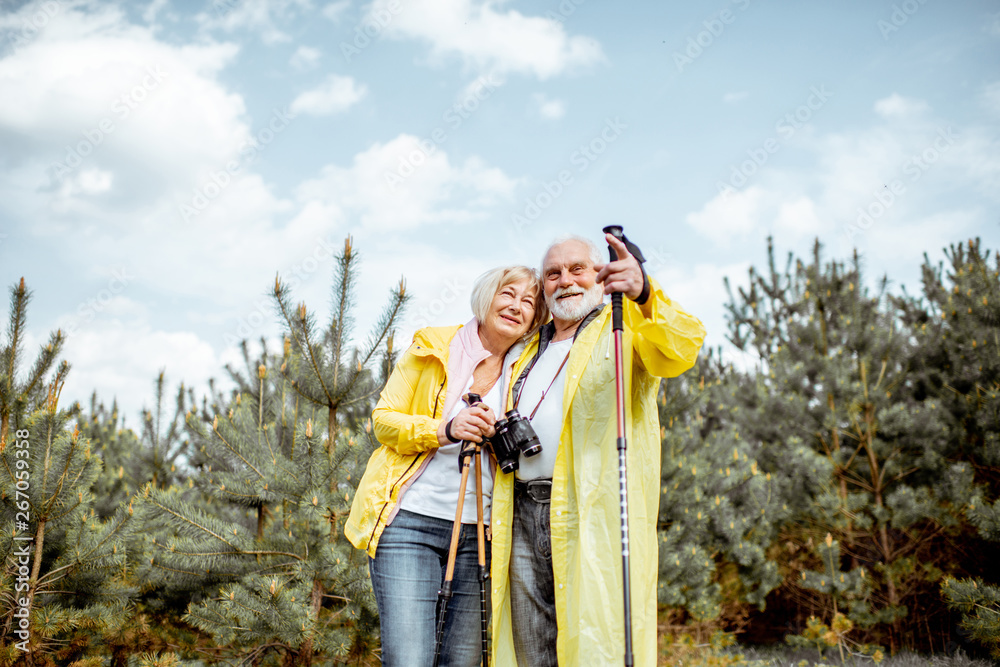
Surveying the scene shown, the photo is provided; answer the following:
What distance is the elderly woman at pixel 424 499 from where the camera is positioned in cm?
213

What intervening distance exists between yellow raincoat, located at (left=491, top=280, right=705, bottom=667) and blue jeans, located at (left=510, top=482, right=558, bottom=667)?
52mm

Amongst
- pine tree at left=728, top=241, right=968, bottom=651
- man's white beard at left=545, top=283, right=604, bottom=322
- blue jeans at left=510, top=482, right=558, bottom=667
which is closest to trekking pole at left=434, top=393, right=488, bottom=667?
blue jeans at left=510, top=482, right=558, bottom=667

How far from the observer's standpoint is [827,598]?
6.78 metres

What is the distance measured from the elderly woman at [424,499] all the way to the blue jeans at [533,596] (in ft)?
0.49

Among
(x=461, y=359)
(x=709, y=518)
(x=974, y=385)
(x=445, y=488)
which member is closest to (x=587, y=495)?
(x=445, y=488)

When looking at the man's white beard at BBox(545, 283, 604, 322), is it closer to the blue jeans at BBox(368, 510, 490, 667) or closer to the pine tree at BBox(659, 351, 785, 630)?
the blue jeans at BBox(368, 510, 490, 667)

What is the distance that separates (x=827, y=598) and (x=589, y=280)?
6.19m

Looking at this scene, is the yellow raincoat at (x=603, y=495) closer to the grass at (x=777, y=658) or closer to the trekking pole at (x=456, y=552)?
the trekking pole at (x=456, y=552)

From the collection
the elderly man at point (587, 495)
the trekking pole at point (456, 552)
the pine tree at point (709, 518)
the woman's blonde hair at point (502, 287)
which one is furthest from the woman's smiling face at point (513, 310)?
the pine tree at point (709, 518)

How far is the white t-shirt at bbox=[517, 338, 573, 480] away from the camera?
2230mm

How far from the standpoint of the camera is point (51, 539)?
378 centimetres

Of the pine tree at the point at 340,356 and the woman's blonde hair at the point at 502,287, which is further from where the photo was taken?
the pine tree at the point at 340,356

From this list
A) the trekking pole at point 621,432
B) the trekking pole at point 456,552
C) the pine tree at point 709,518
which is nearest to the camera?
the trekking pole at point 621,432

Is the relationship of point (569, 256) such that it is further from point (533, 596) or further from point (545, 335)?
point (533, 596)
